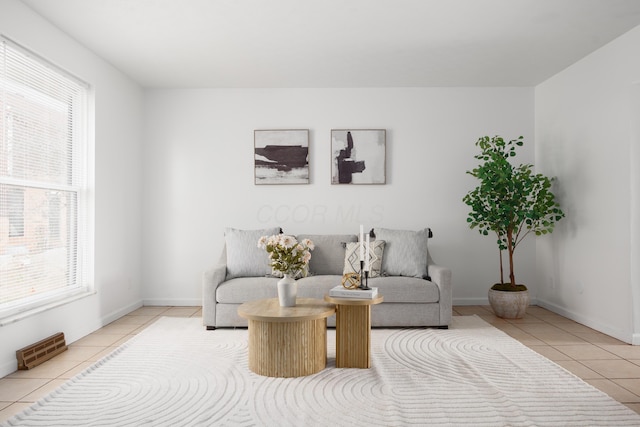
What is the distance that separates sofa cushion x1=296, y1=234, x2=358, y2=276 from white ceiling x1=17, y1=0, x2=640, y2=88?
1848mm

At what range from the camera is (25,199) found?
11.5 feet

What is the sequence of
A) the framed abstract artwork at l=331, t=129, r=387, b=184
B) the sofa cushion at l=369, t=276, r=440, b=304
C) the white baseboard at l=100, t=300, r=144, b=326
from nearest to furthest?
1. the sofa cushion at l=369, t=276, r=440, b=304
2. the white baseboard at l=100, t=300, r=144, b=326
3. the framed abstract artwork at l=331, t=129, r=387, b=184

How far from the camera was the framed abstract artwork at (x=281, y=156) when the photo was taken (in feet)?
18.2

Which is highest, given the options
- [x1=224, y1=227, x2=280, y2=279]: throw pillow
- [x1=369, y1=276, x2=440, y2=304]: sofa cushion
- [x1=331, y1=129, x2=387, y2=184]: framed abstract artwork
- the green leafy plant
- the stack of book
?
[x1=331, y1=129, x2=387, y2=184]: framed abstract artwork

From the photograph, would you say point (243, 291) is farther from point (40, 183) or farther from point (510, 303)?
point (510, 303)

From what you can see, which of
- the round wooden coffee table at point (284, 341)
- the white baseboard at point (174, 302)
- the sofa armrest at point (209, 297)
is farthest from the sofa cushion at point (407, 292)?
the white baseboard at point (174, 302)

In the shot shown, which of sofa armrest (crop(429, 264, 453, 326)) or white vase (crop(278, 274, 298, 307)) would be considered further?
sofa armrest (crop(429, 264, 453, 326))

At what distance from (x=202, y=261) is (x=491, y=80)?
161 inches

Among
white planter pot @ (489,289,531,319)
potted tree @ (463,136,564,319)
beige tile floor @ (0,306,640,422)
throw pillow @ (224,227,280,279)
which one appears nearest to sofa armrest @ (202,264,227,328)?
throw pillow @ (224,227,280,279)

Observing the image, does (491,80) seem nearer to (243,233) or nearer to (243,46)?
(243,46)

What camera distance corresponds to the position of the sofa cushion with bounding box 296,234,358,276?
4.88m

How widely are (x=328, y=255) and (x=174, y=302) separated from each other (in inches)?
81.4

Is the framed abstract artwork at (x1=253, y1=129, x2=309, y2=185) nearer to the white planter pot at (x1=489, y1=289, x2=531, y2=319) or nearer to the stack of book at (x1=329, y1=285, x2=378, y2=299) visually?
the stack of book at (x1=329, y1=285, x2=378, y2=299)

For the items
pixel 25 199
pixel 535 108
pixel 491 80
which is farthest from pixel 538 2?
pixel 25 199
